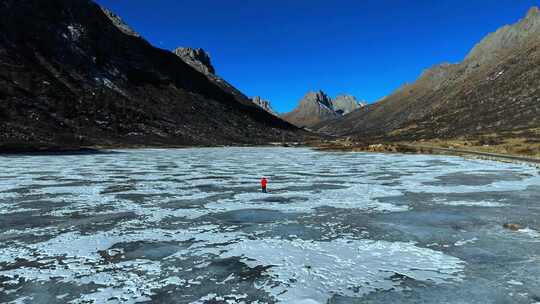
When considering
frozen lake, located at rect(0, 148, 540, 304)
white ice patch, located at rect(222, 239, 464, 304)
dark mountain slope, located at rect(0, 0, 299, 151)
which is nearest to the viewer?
frozen lake, located at rect(0, 148, 540, 304)

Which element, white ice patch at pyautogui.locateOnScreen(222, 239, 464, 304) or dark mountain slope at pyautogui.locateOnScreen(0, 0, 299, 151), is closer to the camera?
white ice patch at pyautogui.locateOnScreen(222, 239, 464, 304)

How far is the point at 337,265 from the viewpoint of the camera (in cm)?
887

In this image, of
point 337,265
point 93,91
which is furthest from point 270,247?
point 93,91

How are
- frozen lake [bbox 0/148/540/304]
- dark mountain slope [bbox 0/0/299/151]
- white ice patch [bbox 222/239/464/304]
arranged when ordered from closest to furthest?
frozen lake [bbox 0/148/540/304] → white ice patch [bbox 222/239/464/304] → dark mountain slope [bbox 0/0/299/151]

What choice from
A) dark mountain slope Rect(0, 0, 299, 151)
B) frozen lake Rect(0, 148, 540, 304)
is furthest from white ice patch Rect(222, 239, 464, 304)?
dark mountain slope Rect(0, 0, 299, 151)

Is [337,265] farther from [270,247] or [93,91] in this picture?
[93,91]

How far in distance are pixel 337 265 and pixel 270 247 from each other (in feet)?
6.39

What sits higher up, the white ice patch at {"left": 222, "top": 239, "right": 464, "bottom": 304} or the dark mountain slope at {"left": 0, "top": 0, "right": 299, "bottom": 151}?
the dark mountain slope at {"left": 0, "top": 0, "right": 299, "bottom": 151}

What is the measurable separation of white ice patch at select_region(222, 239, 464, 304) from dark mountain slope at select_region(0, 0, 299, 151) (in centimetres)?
7150

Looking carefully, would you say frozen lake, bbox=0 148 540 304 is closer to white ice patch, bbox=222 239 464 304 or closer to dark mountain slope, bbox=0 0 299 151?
white ice patch, bbox=222 239 464 304

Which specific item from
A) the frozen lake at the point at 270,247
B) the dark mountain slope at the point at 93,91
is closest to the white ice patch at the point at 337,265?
the frozen lake at the point at 270,247

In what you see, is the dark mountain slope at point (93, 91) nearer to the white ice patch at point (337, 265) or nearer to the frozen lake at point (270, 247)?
the frozen lake at point (270, 247)

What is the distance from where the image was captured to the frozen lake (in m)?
7.45

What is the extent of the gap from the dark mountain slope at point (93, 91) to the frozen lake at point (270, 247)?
213 feet
